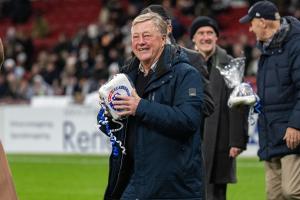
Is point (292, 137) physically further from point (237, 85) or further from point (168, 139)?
point (168, 139)

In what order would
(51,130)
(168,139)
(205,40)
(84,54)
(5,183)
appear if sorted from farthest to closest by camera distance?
(84,54), (51,130), (205,40), (168,139), (5,183)

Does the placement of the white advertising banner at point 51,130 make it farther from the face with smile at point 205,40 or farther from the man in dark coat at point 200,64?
the man in dark coat at point 200,64

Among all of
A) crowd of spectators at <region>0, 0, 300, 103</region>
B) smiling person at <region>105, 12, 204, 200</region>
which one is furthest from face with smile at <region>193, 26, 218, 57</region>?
crowd of spectators at <region>0, 0, 300, 103</region>

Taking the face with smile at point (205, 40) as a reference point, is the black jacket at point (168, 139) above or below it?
below

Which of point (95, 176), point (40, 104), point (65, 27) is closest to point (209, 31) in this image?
point (95, 176)

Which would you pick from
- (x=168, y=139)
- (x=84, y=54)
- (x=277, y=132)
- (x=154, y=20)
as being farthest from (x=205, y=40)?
(x=84, y=54)

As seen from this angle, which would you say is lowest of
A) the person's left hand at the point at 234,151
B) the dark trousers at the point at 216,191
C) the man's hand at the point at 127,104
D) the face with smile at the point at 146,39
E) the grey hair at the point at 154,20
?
the dark trousers at the point at 216,191

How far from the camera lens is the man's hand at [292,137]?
27.1ft

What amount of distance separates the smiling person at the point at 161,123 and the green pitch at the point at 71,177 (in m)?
6.37

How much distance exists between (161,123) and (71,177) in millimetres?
9859

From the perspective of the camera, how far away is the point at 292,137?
828 centimetres

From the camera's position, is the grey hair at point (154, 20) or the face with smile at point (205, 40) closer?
the grey hair at point (154, 20)

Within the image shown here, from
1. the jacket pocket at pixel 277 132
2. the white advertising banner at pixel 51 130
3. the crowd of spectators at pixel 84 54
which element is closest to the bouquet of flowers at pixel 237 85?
the jacket pocket at pixel 277 132

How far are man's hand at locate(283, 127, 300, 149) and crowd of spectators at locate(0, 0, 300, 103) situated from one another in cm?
1325
